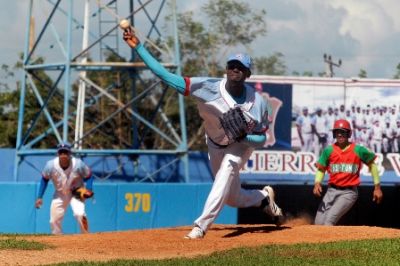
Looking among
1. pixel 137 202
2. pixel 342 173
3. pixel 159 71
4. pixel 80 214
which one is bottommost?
pixel 137 202

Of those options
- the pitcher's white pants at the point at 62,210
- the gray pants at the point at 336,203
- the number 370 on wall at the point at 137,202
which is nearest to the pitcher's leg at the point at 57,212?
the pitcher's white pants at the point at 62,210

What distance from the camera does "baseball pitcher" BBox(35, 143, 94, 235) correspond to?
1805 cm

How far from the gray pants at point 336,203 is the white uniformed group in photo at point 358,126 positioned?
12.3 meters

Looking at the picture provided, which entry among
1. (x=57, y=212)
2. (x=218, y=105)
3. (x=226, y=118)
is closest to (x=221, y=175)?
(x=226, y=118)

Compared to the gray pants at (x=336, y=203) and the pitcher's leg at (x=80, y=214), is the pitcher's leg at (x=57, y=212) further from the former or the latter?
the gray pants at (x=336, y=203)

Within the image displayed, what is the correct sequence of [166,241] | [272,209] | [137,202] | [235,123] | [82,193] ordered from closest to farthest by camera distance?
[235,123], [166,241], [272,209], [82,193], [137,202]

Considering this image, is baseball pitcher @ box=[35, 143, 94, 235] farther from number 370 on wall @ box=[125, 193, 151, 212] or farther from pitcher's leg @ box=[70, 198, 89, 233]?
number 370 on wall @ box=[125, 193, 151, 212]

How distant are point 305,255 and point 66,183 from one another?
8.40 m

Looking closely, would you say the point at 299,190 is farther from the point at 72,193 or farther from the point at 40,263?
the point at 40,263

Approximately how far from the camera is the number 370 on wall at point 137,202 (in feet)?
78.8

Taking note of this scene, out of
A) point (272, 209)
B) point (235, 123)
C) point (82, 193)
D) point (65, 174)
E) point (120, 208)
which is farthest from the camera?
point (120, 208)

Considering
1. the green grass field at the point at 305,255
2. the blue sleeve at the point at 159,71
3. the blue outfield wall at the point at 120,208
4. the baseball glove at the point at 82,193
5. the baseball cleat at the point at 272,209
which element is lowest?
the blue outfield wall at the point at 120,208

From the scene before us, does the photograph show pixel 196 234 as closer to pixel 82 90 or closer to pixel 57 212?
pixel 57 212

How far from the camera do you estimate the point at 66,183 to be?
18.2 m
